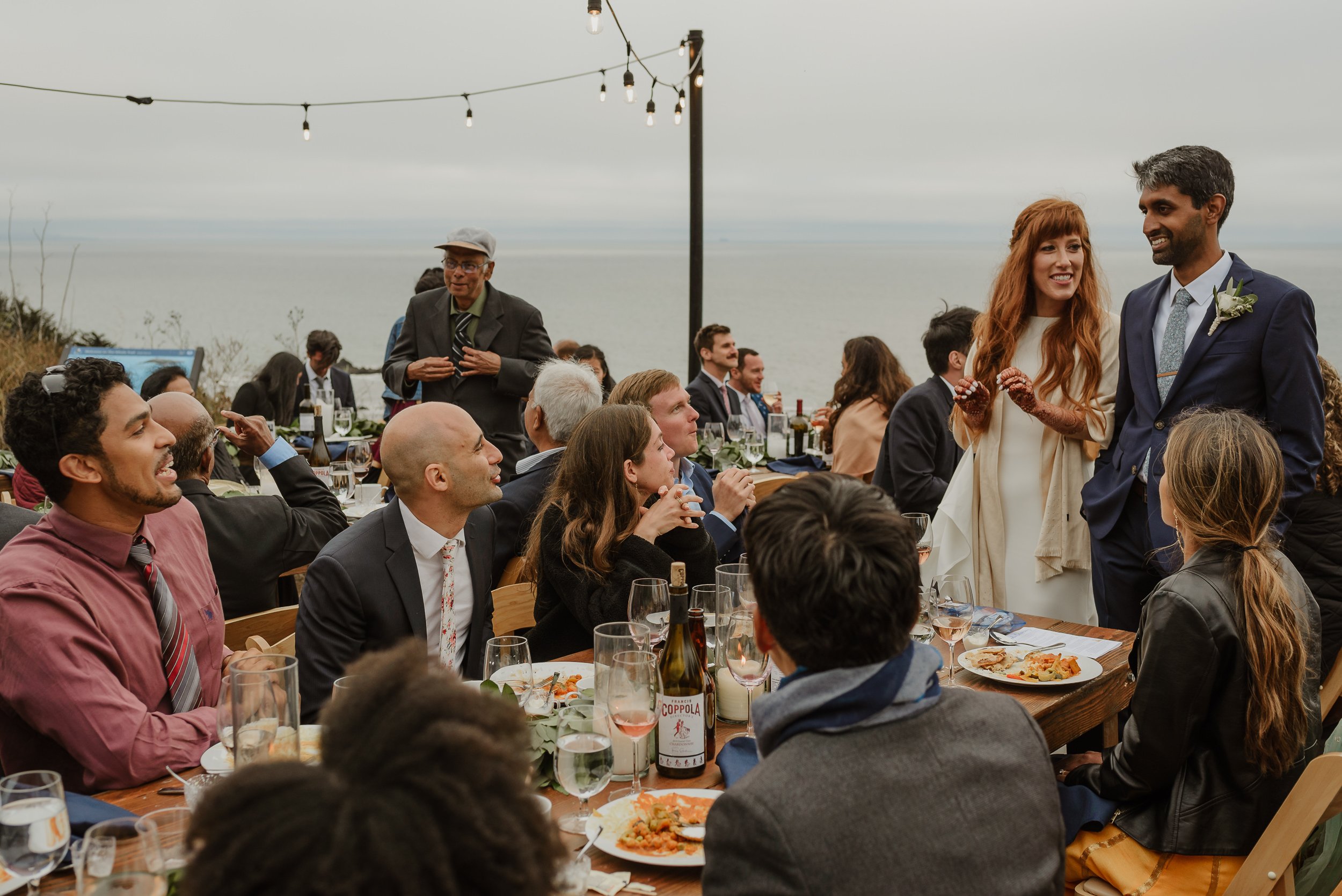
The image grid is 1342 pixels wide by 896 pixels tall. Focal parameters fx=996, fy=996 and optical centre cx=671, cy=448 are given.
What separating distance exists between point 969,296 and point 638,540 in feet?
151

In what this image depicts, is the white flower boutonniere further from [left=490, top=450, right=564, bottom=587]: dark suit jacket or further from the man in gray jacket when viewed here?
the man in gray jacket

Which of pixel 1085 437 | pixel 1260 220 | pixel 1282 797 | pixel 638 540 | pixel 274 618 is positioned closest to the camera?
pixel 1282 797

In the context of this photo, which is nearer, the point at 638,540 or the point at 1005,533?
the point at 638,540

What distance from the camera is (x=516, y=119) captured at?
58.5ft

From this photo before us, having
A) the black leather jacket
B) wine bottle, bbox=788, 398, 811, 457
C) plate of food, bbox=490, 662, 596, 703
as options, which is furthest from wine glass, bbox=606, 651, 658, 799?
wine bottle, bbox=788, 398, 811, 457

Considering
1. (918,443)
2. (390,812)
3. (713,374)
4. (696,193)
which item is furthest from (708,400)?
(390,812)

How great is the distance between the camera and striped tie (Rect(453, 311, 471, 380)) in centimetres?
525

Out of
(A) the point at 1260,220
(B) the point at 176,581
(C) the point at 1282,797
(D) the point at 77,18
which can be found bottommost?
(C) the point at 1282,797

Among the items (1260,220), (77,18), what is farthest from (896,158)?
(77,18)

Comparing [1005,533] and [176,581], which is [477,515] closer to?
[176,581]

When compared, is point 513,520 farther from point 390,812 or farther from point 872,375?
point 872,375

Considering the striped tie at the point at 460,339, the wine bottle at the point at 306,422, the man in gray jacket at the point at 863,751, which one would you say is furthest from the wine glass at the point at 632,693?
the wine bottle at the point at 306,422

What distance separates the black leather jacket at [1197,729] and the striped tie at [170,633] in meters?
2.03

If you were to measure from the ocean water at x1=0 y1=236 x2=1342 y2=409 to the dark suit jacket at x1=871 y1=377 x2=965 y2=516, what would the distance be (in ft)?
3.16
